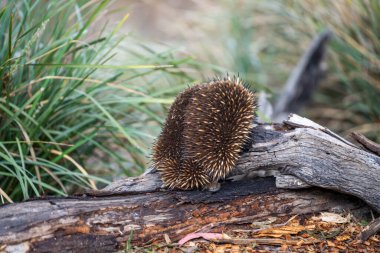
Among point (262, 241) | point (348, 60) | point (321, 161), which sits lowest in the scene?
point (262, 241)

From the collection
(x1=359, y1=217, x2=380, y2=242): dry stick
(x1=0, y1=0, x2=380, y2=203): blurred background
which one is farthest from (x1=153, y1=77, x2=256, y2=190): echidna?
(x1=359, y1=217, x2=380, y2=242): dry stick

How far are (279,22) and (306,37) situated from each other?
0.72 metres

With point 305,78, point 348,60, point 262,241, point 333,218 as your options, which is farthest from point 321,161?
point 348,60

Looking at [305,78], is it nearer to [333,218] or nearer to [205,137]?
[333,218]

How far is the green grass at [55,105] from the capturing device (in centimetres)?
406

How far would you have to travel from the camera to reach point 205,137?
12.0 ft

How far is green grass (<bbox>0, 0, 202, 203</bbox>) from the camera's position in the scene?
13.3 feet

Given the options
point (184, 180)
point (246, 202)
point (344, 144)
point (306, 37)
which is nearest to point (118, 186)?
point (184, 180)

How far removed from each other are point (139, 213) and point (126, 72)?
2.06 metres

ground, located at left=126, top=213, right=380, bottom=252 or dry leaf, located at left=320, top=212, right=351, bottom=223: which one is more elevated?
dry leaf, located at left=320, top=212, right=351, bottom=223

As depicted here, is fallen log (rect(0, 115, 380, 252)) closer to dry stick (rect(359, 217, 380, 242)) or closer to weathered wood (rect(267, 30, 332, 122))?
dry stick (rect(359, 217, 380, 242))

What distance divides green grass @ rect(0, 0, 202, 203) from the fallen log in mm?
468

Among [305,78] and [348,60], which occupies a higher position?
[348,60]

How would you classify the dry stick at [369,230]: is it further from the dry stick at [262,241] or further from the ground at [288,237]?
the dry stick at [262,241]
